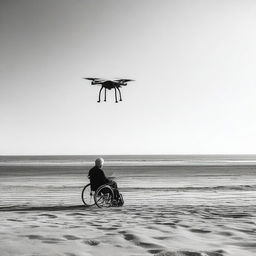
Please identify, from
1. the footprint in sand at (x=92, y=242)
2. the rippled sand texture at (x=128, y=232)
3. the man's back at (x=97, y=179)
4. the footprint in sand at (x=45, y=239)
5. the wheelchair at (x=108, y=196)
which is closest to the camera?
the rippled sand texture at (x=128, y=232)

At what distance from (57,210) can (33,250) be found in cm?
416

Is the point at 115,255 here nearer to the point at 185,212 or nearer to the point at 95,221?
the point at 95,221

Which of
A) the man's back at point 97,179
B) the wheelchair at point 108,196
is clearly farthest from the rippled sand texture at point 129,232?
the man's back at point 97,179

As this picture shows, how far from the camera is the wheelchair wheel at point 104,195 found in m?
9.78

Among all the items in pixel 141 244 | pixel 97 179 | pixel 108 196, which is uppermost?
pixel 97 179

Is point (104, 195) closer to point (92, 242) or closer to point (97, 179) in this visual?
point (97, 179)

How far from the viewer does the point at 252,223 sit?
23.1ft

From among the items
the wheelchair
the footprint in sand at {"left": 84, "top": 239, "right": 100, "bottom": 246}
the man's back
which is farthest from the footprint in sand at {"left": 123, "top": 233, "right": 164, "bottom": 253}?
the man's back

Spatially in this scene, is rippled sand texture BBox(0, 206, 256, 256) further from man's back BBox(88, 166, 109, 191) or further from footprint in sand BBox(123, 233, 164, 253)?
man's back BBox(88, 166, 109, 191)

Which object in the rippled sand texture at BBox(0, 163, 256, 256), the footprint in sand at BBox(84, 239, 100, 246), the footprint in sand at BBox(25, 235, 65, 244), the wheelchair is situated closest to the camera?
the rippled sand texture at BBox(0, 163, 256, 256)

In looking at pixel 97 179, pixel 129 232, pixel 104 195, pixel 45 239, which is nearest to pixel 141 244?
pixel 129 232

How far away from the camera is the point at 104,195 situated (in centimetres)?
980

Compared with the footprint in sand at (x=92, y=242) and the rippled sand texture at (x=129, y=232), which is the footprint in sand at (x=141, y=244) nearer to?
the rippled sand texture at (x=129, y=232)

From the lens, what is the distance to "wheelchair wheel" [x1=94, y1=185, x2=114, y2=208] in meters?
9.78
